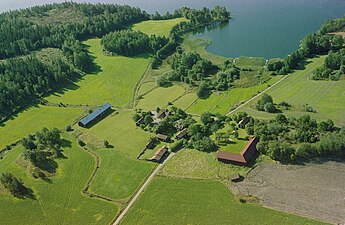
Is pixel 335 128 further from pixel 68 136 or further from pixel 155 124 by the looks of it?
pixel 68 136

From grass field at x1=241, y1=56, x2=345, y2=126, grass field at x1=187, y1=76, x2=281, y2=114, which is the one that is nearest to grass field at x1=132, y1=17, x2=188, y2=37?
grass field at x1=187, y1=76, x2=281, y2=114

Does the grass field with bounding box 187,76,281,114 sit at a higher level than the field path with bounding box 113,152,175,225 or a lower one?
higher

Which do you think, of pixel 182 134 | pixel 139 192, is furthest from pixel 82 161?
pixel 182 134

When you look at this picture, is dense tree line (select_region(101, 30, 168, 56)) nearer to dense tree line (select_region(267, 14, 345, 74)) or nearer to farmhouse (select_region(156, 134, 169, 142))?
dense tree line (select_region(267, 14, 345, 74))

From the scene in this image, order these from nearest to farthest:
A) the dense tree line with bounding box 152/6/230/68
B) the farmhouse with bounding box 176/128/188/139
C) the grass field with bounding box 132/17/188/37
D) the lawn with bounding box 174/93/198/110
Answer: the farmhouse with bounding box 176/128/188/139, the lawn with bounding box 174/93/198/110, the dense tree line with bounding box 152/6/230/68, the grass field with bounding box 132/17/188/37

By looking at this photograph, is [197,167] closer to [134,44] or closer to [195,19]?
[134,44]

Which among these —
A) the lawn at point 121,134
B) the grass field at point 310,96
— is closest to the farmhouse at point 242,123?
the grass field at point 310,96

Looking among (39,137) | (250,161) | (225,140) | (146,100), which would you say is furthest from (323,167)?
(39,137)
